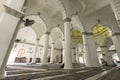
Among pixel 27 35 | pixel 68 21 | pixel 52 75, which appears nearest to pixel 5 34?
pixel 52 75

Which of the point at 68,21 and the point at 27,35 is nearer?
the point at 68,21

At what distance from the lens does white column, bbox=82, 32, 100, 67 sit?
27.4ft

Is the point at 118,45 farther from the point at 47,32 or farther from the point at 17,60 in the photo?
the point at 17,60

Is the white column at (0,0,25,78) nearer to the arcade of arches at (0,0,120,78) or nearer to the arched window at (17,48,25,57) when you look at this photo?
Result: the arcade of arches at (0,0,120,78)

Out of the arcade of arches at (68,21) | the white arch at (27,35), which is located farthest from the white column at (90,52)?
the white arch at (27,35)

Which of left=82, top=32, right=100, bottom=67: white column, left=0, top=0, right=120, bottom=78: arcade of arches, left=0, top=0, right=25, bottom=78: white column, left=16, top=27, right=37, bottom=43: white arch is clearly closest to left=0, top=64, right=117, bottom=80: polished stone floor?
left=0, top=0, right=25, bottom=78: white column

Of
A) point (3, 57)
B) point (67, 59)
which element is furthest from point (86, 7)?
point (3, 57)

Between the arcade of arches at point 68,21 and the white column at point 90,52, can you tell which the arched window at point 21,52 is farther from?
the white column at point 90,52

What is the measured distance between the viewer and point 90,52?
881 cm

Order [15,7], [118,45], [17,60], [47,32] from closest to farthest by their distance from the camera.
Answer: [15,7], [118,45], [47,32], [17,60]

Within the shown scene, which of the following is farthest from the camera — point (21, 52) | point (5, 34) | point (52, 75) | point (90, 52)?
point (21, 52)

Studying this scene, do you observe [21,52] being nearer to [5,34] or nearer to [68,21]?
[68,21]

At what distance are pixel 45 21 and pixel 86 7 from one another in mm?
5071

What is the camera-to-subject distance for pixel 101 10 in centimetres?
1000
